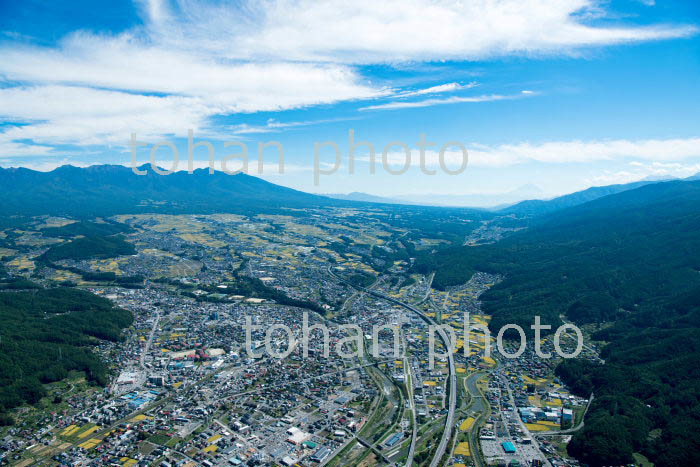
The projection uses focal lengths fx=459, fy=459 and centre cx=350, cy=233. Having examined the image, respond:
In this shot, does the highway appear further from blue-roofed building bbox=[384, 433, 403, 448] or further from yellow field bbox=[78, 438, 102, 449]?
yellow field bbox=[78, 438, 102, 449]

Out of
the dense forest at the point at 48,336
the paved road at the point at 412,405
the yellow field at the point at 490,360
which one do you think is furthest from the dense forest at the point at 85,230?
the yellow field at the point at 490,360

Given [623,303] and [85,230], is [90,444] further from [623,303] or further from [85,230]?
[85,230]

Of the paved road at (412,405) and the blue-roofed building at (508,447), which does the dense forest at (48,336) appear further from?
the blue-roofed building at (508,447)

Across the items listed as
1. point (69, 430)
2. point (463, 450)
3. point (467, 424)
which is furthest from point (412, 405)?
point (69, 430)

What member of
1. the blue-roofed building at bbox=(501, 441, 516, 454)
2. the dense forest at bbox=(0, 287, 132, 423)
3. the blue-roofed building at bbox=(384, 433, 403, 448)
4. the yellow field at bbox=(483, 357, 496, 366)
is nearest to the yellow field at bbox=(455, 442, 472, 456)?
the blue-roofed building at bbox=(501, 441, 516, 454)

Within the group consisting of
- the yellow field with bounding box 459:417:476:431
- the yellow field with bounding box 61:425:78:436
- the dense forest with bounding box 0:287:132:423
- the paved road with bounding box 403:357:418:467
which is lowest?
the yellow field with bounding box 459:417:476:431

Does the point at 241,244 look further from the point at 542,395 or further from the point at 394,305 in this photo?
the point at 542,395
